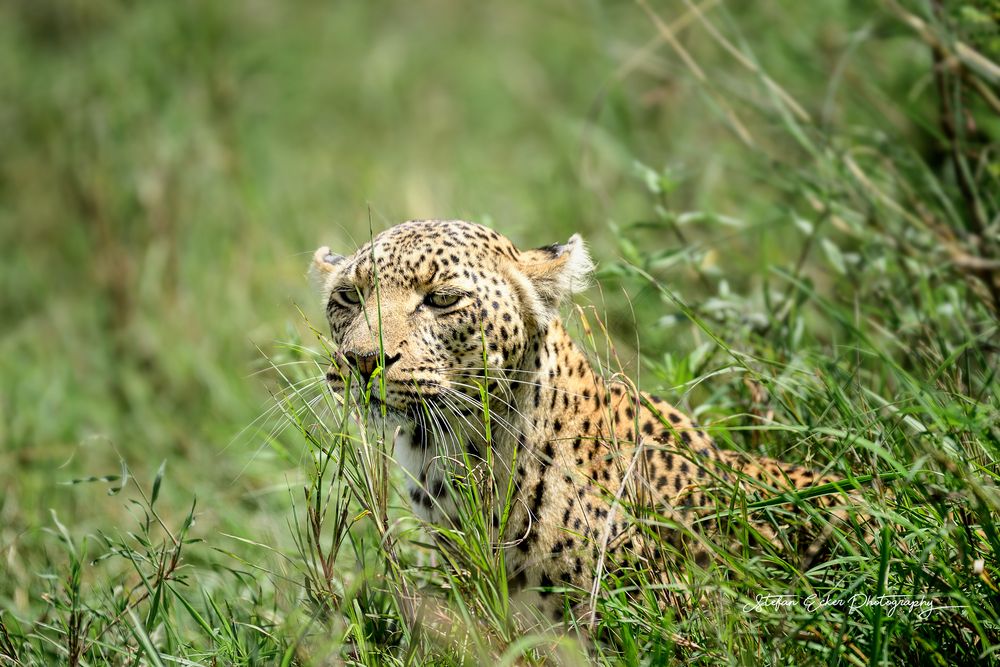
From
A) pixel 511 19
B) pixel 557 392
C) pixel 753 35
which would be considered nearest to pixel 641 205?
pixel 753 35

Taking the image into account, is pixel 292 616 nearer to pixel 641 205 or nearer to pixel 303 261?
pixel 303 261

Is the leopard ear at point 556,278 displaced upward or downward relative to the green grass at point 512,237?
upward

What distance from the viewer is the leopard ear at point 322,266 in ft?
14.3

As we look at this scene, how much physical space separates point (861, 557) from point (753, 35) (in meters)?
5.90

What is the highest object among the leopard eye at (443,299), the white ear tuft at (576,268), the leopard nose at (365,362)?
the white ear tuft at (576,268)

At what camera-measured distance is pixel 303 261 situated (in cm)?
779

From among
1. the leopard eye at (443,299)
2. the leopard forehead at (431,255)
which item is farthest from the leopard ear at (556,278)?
the leopard eye at (443,299)

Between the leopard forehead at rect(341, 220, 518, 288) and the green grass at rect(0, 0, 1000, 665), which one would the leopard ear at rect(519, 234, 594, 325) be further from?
the green grass at rect(0, 0, 1000, 665)

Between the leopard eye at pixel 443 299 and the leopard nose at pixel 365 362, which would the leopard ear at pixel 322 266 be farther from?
the leopard nose at pixel 365 362

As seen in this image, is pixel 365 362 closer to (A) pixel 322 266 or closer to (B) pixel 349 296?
(B) pixel 349 296
